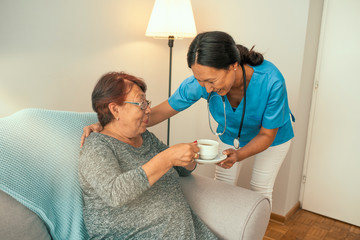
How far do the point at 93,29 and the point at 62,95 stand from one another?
0.46 meters

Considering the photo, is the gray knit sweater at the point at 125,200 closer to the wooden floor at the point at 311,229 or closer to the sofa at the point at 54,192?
the sofa at the point at 54,192

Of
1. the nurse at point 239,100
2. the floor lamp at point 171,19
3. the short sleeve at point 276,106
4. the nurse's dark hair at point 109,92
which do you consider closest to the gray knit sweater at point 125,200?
the nurse's dark hair at point 109,92

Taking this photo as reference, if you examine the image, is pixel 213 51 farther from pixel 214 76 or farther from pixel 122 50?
pixel 122 50

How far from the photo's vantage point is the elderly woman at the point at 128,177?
1.09 meters

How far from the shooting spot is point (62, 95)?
1.91 meters

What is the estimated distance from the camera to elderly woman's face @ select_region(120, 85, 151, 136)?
1.30 metres

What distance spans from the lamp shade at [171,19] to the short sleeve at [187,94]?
0.61 meters

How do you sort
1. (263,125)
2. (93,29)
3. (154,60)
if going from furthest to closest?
(154,60) → (93,29) → (263,125)

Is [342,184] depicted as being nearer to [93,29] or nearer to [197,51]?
[197,51]

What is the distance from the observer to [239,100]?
62.4 inches

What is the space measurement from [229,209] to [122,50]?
1.39 m

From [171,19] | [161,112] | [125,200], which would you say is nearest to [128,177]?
[125,200]

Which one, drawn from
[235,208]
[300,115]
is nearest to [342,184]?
[300,115]

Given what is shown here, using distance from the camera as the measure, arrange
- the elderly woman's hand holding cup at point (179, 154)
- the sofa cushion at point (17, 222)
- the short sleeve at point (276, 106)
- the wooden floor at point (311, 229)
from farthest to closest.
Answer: the wooden floor at point (311, 229) < the short sleeve at point (276, 106) < the elderly woman's hand holding cup at point (179, 154) < the sofa cushion at point (17, 222)
